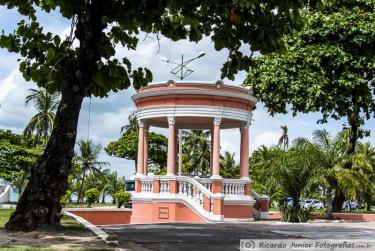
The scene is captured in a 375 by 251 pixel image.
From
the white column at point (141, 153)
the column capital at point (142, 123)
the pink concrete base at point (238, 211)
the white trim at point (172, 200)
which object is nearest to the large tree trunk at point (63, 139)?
the white trim at point (172, 200)

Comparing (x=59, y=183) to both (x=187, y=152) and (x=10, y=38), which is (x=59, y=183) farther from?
(x=187, y=152)

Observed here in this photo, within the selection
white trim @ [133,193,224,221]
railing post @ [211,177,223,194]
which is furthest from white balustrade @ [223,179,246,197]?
white trim @ [133,193,224,221]

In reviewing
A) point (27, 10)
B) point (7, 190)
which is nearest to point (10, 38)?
point (27, 10)

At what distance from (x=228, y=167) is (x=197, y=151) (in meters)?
3.62

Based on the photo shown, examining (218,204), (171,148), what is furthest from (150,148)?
(218,204)

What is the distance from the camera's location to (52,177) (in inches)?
401

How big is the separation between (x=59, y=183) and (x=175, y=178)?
37.5 feet

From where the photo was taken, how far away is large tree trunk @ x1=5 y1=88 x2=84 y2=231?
10055 mm

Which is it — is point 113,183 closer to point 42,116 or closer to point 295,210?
point 42,116

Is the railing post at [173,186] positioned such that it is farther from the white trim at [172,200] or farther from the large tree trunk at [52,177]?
the large tree trunk at [52,177]

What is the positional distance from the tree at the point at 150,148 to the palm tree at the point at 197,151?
2.91m

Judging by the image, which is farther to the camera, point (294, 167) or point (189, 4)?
point (294, 167)

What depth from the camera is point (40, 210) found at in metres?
10.1

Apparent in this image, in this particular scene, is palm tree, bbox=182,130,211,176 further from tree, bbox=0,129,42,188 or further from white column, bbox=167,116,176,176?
white column, bbox=167,116,176,176
